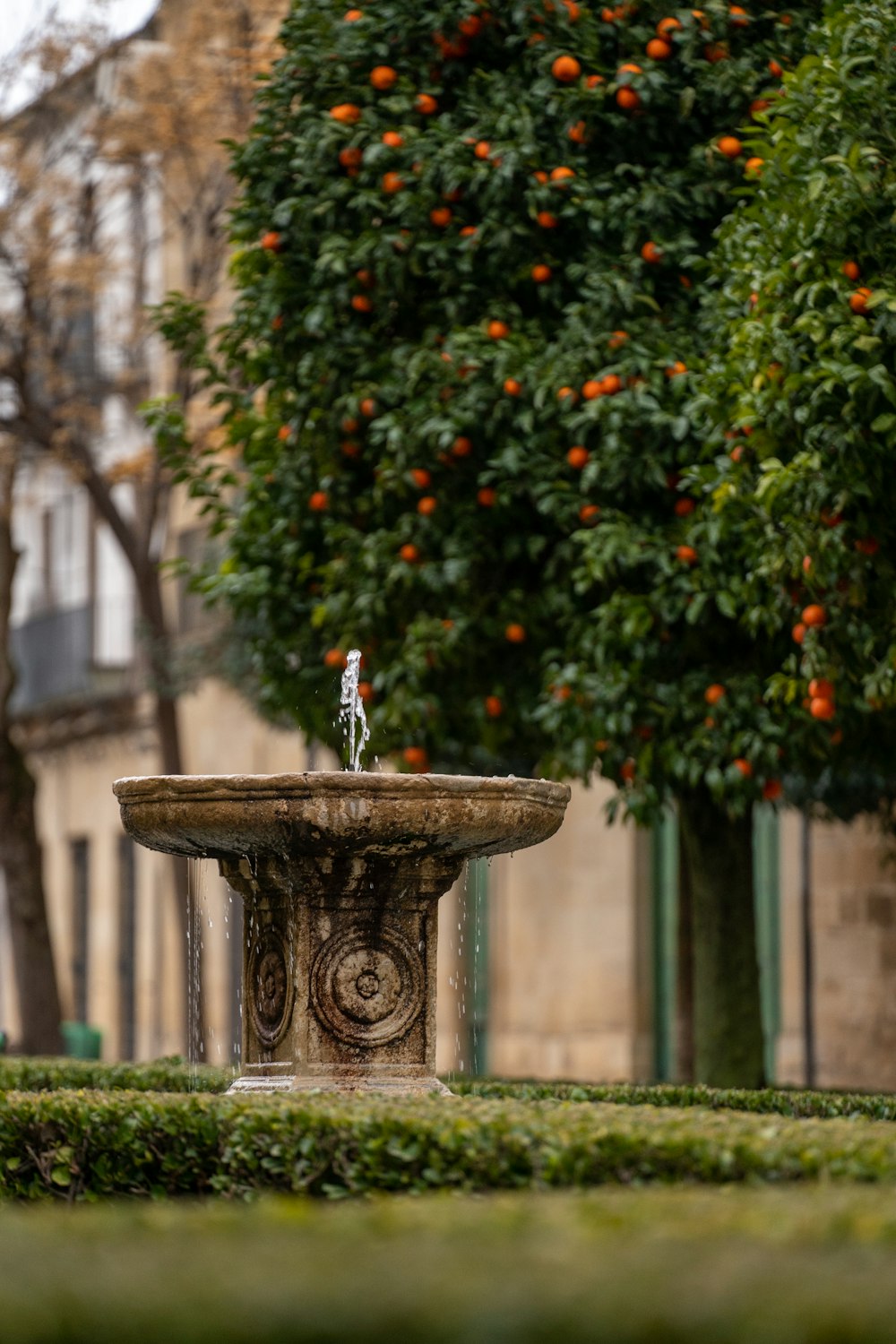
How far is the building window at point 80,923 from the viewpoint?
30.3m

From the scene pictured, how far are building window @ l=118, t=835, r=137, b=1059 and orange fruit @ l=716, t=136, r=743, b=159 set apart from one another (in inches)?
754

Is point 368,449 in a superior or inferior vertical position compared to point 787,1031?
superior

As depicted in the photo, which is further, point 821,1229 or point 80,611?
point 80,611

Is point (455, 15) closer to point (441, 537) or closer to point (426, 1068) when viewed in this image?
point (441, 537)

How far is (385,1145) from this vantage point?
6.39 metres

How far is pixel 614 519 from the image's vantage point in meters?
10.7

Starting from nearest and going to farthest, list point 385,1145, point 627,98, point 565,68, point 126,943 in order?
point 385,1145
point 627,98
point 565,68
point 126,943

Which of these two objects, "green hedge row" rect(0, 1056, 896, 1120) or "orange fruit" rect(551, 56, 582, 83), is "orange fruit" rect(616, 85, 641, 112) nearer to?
"orange fruit" rect(551, 56, 582, 83)

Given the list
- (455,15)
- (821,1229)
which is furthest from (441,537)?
(821,1229)

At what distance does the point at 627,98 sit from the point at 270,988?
4.57m

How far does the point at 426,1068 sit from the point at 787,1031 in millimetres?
10486

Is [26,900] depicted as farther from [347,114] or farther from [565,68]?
[565,68]

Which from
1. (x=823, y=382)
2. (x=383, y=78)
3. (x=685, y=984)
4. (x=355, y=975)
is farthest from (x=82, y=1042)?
(x=823, y=382)

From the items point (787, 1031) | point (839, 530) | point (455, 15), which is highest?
point (455, 15)
